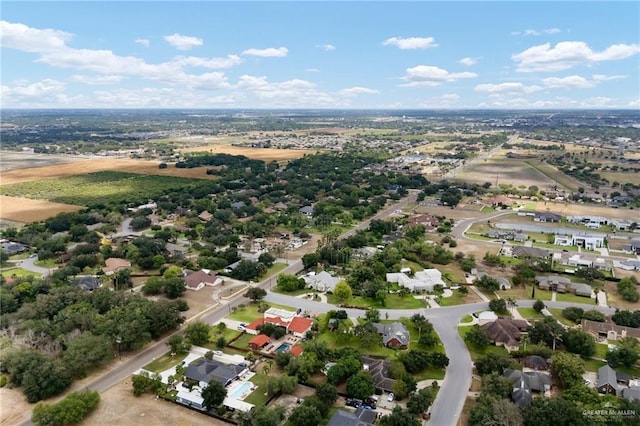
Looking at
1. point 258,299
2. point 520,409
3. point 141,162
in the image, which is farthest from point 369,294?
point 141,162

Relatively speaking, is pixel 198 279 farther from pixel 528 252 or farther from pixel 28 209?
pixel 28 209

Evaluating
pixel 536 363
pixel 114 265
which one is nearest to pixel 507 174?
pixel 536 363

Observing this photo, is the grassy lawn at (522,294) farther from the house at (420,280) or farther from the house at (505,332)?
the house at (505,332)

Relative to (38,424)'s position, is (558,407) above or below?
above

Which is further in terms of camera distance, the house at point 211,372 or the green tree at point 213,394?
the house at point 211,372

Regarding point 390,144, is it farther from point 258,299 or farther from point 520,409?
point 520,409

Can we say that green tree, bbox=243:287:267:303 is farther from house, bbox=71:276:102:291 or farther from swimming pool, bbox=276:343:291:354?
house, bbox=71:276:102:291

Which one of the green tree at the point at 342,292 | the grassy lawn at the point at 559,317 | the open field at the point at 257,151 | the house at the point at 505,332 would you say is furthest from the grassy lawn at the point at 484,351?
the open field at the point at 257,151
